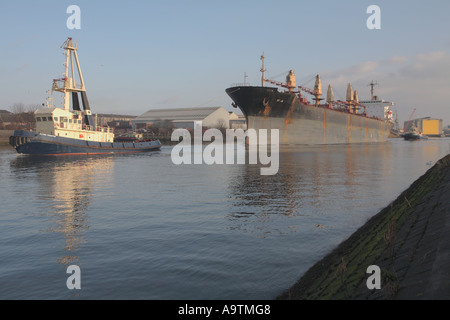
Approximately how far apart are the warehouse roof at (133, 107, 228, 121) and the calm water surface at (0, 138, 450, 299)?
116 metres

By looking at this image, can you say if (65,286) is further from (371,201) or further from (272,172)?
(272,172)

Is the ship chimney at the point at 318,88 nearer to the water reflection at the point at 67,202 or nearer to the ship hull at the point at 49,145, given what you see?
the ship hull at the point at 49,145

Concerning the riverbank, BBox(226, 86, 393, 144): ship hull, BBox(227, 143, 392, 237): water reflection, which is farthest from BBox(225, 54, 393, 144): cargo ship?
the riverbank

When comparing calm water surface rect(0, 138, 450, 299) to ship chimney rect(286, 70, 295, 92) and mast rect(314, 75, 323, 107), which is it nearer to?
ship chimney rect(286, 70, 295, 92)

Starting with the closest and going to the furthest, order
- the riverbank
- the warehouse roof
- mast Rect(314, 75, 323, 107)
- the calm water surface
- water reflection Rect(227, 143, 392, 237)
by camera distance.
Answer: the riverbank → the calm water surface → water reflection Rect(227, 143, 392, 237) → mast Rect(314, 75, 323, 107) → the warehouse roof

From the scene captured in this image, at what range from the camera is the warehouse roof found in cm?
13862

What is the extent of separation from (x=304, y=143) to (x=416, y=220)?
6188 cm

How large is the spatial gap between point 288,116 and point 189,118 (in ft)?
255

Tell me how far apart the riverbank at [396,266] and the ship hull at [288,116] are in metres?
52.7

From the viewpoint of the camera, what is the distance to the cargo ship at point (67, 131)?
150 ft

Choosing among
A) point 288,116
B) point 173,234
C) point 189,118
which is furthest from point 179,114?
point 173,234

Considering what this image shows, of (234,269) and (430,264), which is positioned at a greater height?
(430,264)
